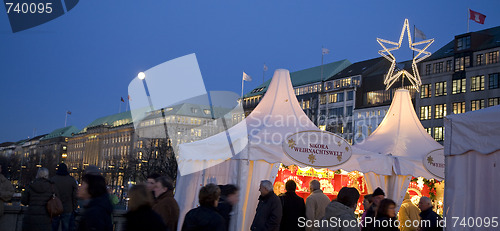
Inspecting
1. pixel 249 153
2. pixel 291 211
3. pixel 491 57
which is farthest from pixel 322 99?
pixel 291 211

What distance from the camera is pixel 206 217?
18.8 feet

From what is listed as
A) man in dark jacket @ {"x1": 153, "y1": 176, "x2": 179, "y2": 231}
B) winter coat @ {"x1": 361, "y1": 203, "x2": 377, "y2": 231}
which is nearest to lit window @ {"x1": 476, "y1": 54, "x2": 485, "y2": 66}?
winter coat @ {"x1": 361, "y1": 203, "x2": 377, "y2": 231}

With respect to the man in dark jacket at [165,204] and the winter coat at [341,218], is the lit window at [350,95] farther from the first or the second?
the man in dark jacket at [165,204]

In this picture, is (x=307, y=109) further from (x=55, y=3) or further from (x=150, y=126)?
(x=55, y=3)

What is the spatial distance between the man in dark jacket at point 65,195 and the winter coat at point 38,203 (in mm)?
453

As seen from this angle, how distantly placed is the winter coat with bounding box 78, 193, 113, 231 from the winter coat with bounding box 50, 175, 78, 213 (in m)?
4.80

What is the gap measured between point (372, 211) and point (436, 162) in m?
6.25

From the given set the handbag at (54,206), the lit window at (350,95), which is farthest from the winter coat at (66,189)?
the lit window at (350,95)

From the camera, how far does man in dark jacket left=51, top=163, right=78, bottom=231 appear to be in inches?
400

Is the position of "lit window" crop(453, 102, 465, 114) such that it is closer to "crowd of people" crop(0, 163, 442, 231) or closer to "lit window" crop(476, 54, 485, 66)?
"lit window" crop(476, 54, 485, 66)

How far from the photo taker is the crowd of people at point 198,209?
5.36 m

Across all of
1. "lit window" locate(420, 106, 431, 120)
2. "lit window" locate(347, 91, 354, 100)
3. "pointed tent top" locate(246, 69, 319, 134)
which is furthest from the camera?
"lit window" locate(347, 91, 354, 100)

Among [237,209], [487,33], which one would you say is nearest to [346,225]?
[237,209]

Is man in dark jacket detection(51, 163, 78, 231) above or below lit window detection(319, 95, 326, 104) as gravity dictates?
below
